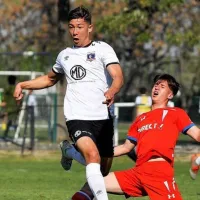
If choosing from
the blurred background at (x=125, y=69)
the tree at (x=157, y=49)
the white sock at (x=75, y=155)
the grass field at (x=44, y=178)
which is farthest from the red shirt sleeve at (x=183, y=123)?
the tree at (x=157, y=49)

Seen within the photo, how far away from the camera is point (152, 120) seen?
8664 millimetres

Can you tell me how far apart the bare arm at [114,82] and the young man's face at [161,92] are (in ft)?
1.67

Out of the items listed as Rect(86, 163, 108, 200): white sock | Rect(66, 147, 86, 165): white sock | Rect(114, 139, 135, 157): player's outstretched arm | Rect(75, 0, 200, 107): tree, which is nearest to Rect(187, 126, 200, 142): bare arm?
Rect(114, 139, 135, 157): player's outstretched arm

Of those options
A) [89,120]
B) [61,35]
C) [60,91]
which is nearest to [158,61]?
[61,35]

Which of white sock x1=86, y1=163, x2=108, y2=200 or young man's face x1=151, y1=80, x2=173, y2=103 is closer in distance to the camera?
young man's face x1=151, y1=80, x2=173, y2=103

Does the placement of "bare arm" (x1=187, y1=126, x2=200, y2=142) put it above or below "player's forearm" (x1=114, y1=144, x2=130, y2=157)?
above

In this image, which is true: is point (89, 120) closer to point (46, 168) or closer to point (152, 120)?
point (152, 120)

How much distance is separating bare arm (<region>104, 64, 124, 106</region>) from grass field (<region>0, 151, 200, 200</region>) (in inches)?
133

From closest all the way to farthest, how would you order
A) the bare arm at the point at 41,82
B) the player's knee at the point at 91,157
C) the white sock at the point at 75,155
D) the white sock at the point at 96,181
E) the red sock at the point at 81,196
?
the white sock at the point at 96,181, the player's knee at the point at 91,157, the red sock at the point at 81,196, the white sock at the point at 75,155, the bare arm at the point at 41,82

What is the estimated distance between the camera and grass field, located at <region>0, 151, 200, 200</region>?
13.0 metres

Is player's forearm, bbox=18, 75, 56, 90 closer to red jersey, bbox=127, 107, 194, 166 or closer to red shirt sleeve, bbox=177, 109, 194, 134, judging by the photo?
red jersey, bbox=127, 107, 194, 166

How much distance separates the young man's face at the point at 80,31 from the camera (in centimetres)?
971

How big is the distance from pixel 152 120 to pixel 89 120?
3.82ft

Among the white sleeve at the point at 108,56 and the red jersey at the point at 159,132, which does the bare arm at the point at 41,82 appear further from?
the red jersey at the point at 159,132
